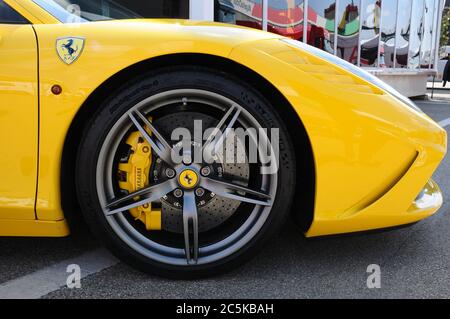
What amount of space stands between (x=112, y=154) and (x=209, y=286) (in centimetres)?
64

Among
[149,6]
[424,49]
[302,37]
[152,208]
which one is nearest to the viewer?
[152,208]

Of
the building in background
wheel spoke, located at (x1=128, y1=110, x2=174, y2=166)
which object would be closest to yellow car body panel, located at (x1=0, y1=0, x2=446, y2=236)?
wheel spoke, located at (x1=128, y1=110, x2=174, y2=166)

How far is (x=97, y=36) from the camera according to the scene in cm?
175

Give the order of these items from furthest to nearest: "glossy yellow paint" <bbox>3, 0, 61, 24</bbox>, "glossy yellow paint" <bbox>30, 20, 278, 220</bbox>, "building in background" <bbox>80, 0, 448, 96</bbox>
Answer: "building in background" <bbox>80, 0, 448, 96</bbox>, "glossy yellow paint" <bbox>3, 0, 61, 24</bbox>, "glossy yellow paint" <bbox>30, 20, 278, 220</bbox>

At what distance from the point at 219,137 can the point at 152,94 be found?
0.31 meters

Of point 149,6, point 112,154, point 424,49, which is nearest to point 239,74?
point 112,154

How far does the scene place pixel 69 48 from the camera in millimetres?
1719

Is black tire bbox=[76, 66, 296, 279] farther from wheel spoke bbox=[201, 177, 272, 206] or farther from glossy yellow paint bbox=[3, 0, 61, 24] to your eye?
glossy yellow paint bbox=[3, 0, 61, 24]

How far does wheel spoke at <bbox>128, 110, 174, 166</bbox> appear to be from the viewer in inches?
69.6

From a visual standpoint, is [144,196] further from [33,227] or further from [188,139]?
[33,227]

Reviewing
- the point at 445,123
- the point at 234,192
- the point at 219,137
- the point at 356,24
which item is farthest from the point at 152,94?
the point at 356,24

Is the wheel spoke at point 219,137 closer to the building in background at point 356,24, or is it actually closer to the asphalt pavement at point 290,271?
the asphalt pavement at point 290,271

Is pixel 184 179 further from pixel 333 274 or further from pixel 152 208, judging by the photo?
pixel 333 274

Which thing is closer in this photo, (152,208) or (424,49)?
(152,208)
